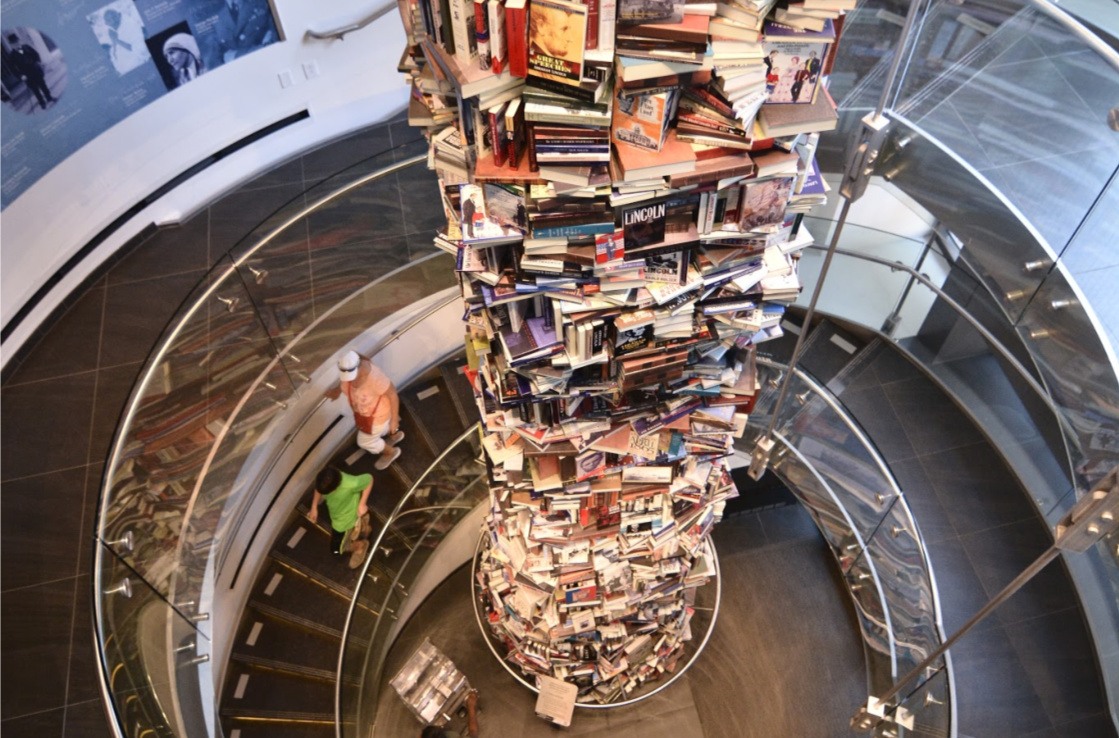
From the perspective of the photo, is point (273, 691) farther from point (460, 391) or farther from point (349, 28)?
point (349, 28)

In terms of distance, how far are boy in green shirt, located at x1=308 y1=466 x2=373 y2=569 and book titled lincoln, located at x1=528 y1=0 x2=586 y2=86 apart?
4917mm

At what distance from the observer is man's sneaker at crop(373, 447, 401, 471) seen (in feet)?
25.3

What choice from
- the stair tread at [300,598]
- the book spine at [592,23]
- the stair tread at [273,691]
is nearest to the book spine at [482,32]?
the book spine at [592,23]

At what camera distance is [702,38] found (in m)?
2.84

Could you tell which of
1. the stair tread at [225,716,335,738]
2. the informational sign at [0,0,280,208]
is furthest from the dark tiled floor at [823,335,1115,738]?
the informational sign at [0,0,280,208]

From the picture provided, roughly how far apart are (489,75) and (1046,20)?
4.04 metres

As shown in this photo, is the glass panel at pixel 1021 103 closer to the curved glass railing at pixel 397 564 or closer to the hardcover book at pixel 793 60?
the hardcover book at pixel 793 60

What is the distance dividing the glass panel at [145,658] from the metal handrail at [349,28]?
514cm

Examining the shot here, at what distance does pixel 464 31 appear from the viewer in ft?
9.43

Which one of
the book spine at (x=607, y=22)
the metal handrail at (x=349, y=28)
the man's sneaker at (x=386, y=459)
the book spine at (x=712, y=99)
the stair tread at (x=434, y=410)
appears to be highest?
the metal handrail at (x=349, y=28)

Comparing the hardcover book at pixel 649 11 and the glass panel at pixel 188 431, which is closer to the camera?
the hardcover book at pixel 649 11

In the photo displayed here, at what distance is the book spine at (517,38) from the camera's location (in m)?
2.77

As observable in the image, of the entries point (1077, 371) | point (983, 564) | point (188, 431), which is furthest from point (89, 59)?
point (983, 564)

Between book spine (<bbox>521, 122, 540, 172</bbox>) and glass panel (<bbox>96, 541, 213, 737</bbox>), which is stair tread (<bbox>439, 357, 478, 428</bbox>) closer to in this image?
glass panel (<bbox>96, 541, 213, 737</bbox>)
